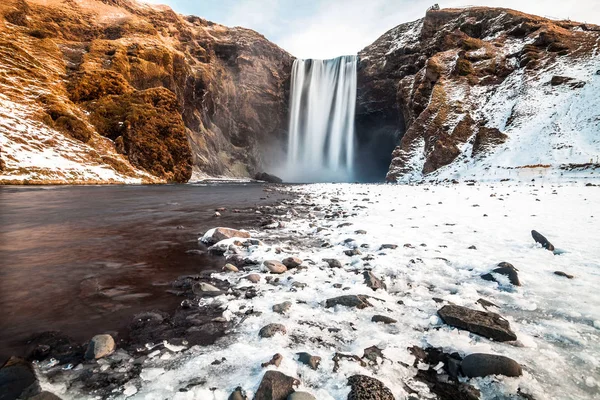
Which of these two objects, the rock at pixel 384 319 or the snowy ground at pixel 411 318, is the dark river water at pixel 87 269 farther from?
the rock at pixel 384 319

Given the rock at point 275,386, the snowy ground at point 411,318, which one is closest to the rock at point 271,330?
the snowy ground at point 411,318

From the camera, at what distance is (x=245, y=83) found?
283 feet

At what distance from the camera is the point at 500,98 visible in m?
38.3

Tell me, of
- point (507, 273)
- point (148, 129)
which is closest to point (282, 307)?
point (507, 273)

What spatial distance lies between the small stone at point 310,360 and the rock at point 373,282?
1804 millimetres

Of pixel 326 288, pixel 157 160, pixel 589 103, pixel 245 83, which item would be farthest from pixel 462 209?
pixel 245 83

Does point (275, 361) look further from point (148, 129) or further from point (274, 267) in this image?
point (148, 129)

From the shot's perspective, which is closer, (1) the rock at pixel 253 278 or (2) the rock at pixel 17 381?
(2) the rock at pixel 17 381

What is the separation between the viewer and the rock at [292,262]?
196 inches

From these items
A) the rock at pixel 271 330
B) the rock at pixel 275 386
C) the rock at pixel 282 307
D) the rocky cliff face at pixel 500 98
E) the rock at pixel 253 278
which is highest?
the rocky cliff face at pixel 500 98

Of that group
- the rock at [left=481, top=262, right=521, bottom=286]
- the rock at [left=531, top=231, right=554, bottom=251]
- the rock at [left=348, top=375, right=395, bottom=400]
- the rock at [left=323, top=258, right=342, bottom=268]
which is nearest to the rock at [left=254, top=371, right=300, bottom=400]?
the rock at [left=348, top=375, right=395, bottom=400]

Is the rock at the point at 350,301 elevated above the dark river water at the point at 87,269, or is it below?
above

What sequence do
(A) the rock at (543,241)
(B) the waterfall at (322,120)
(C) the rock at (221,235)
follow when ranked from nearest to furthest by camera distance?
(A) the rock at (543,241), (C) the rock at (221,235), (B) the waterfall at (322,120)

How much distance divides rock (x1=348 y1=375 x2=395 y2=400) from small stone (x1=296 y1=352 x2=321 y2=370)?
33cm
